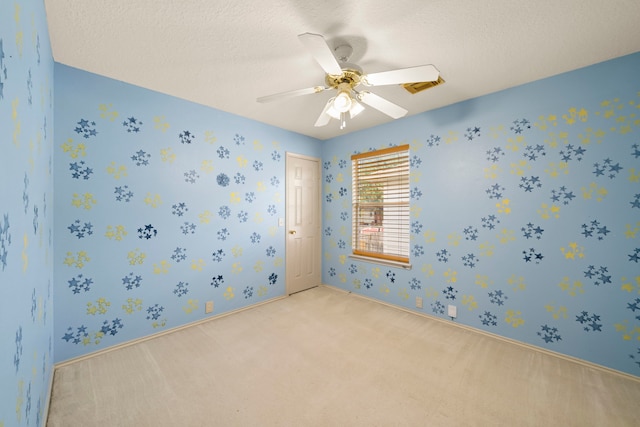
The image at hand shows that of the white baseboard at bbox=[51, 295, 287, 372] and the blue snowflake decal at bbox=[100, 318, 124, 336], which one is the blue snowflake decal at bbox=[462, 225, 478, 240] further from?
the blue snowflake decal at bbox=[100, 318, 124, 336]

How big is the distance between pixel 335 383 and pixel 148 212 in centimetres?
230

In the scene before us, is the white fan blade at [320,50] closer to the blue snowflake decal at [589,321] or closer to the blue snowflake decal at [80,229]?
the blue snowflake decal at [80,229]

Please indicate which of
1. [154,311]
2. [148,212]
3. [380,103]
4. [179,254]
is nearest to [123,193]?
[148,212]

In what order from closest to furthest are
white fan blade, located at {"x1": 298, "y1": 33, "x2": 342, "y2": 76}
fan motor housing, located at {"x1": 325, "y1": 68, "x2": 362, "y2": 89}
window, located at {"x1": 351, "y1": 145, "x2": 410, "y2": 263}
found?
white fan blade, located at {"x1": 298, "y1": 33, "x2": 342, "y2": 76}, fan motor housing, located at {"x1": 325, "y1": 68, "x2": 362, "y2": 89}, window, located at {"x1": 351, "y1": 145, "x2": 410, "y2": 263}

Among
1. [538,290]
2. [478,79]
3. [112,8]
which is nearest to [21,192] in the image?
[112,8]

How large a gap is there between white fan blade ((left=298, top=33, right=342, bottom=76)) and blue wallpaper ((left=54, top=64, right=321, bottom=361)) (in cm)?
187

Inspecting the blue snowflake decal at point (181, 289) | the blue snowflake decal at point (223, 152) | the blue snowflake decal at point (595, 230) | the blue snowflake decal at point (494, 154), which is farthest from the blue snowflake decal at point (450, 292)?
the blue snowflake decal at point (223, 152)

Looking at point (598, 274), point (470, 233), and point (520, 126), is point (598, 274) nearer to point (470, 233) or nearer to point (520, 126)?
point (470, 233)

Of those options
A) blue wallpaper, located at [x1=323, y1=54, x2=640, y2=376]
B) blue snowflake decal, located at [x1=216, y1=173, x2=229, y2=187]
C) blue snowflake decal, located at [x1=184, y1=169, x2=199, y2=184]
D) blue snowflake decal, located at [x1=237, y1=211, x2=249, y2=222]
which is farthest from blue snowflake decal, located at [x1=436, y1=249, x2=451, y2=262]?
blue snowflake decal, located at [x1=184, y1=169, x2=199, y2=184]

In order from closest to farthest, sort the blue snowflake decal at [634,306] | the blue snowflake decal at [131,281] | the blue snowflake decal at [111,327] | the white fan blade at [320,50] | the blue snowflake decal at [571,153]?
1. the white fan blade at [320,50]
2. the blue snowflake decal at [634,306]
3. the blue snowflake decal at [571,153]
4. the blue snowflake decal at [111,327]
5. the blue snowflake decal at [131,281]

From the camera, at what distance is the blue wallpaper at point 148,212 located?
2.03 meters

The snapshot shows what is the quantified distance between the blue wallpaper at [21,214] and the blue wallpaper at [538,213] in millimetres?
2786

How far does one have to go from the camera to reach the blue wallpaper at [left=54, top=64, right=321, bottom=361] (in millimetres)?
2033

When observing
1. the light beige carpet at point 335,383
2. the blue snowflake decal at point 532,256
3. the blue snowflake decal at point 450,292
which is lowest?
the light beige carpet at point 335,383
